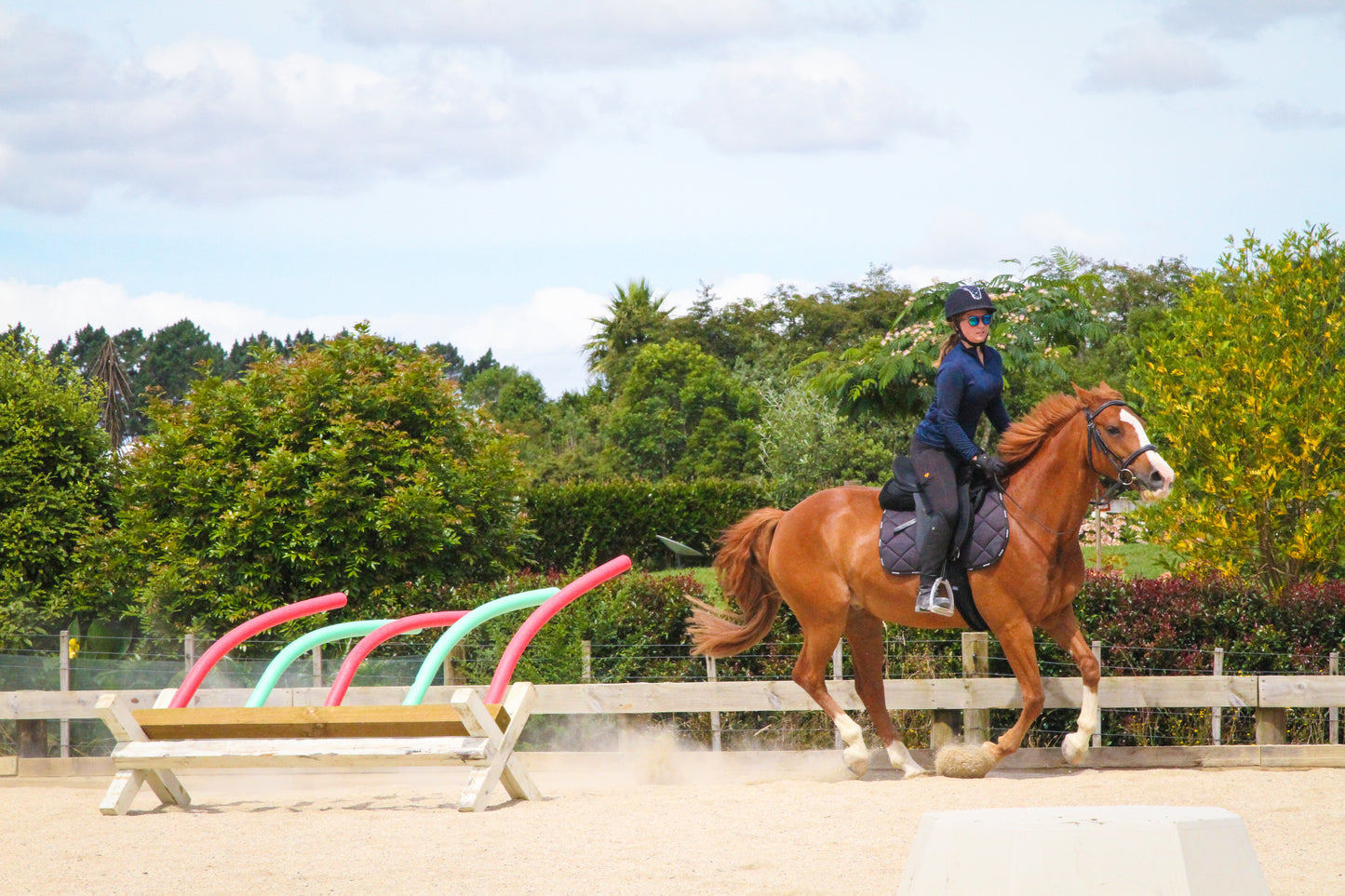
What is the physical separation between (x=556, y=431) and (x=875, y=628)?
36167 millimetres

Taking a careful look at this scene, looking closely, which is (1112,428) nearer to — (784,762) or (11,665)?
(784,762)

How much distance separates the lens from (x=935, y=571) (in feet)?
22.3

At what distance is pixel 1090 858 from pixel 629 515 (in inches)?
820

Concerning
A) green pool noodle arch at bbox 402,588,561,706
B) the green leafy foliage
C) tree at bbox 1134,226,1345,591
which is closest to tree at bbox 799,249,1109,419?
tree at bbox 1134,226,1345,591

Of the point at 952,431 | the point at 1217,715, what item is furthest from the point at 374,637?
the point at 1217,715

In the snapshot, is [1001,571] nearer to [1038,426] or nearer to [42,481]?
[1038,426]

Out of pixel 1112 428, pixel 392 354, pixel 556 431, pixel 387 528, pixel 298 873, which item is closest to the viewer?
pixel 298 873

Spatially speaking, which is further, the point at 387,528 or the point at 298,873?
the point at 387,528

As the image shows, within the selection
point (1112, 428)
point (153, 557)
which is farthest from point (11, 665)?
point (1112, 428)

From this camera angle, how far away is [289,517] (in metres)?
10.2

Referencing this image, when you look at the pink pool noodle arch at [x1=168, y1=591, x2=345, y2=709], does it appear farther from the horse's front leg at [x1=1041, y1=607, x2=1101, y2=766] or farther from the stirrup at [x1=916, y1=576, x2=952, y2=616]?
the horse's front leg at [x1=1041, y1=607, x2=1101, y2=766]

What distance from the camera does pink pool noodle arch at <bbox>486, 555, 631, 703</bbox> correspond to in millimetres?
6844

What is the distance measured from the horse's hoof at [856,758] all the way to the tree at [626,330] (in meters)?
35.3

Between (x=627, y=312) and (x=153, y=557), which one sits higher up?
(x=627, y=312)
